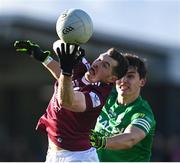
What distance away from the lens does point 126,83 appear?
12492 millimetres

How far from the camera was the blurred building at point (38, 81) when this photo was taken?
29016 mm

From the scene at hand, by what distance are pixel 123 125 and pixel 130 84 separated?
522 mm

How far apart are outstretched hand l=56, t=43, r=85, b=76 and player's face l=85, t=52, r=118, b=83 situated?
0.66 meters

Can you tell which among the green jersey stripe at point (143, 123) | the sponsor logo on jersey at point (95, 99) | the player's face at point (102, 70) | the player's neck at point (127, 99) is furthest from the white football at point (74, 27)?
the player's neck at point (127, 99)

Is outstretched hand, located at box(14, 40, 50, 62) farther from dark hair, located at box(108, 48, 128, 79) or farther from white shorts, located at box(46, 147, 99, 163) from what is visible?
white shorts, located at box(46, 147, 99, 163)

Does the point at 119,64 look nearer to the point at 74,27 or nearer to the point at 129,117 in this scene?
the point at 74,27

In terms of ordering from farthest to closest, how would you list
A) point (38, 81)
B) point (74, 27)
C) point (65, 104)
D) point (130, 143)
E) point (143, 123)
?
point (38, 81) < point (143, 123) < point (130, 143) < point (74, 27) < point (65, 104)

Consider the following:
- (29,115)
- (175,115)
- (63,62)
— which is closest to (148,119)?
(63,62)

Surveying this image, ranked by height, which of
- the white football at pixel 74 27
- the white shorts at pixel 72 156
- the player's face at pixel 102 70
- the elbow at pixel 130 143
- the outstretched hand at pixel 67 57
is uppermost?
the white football at pixel 74 27

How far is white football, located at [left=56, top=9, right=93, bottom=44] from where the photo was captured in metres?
10.9

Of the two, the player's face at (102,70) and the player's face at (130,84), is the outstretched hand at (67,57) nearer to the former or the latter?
the player's face at (102,70)

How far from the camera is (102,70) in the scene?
11.4 m

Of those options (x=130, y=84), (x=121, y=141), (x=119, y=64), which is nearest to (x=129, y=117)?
(x=130, y=84)

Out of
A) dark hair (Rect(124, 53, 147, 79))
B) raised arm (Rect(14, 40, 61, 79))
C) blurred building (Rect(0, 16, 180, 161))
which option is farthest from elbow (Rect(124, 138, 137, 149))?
blurred building (Rect(0, 16, 180, 161))
